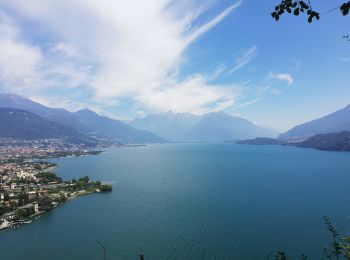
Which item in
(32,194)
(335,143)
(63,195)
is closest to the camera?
(63,195)

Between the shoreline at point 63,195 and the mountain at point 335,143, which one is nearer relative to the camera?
the shoreline at point 63,195

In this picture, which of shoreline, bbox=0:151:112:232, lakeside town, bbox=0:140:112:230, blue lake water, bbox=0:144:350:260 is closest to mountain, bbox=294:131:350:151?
blue lake water, bbox=0:144:350:260

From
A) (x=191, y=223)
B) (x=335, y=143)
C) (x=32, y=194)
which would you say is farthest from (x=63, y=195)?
(x=335, y=143)

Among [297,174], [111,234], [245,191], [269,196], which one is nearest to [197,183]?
[245,191]

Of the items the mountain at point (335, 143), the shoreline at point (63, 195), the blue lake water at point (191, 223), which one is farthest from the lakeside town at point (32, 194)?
the mountain at point (335, 143)

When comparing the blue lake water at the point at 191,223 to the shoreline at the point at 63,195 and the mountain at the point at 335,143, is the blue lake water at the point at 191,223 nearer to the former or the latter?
the shoreline at the point at 63,195

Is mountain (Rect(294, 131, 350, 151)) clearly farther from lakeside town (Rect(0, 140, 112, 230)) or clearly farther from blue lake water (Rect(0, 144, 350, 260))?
lakeside town (Rect(0, 140, 112, 230))

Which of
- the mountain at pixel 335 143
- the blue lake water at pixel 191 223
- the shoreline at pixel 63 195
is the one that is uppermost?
the mountain at pixel 335 143

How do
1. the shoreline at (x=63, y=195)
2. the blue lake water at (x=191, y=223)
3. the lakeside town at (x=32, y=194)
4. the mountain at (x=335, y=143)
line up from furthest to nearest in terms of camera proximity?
the mountain at (x=335, y=143) → the lakeside town at (x=32, y=194) → the shoreline at (x=63, y=195) → the blue lake water at (x=191, y=223)

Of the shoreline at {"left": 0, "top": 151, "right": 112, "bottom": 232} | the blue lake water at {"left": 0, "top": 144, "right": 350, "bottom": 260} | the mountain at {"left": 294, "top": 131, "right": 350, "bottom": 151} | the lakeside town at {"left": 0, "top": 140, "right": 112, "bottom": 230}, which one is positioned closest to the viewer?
the blue lake water at {"left": 0, "top": 144, "right": 350, "bottom": 260}

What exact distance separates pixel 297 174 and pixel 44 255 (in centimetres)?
6953

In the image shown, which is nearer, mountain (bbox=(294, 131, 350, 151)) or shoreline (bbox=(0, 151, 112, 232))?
shoreline (bbox=(0, 151, 112, 232))

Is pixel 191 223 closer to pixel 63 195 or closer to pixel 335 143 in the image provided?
pixel 63 195

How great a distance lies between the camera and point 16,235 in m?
39.0
